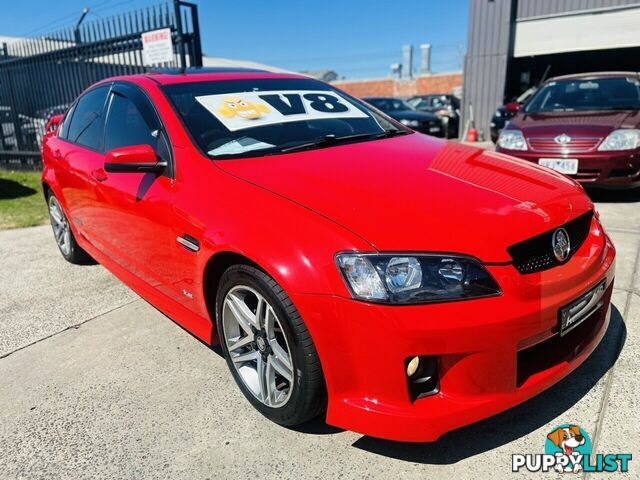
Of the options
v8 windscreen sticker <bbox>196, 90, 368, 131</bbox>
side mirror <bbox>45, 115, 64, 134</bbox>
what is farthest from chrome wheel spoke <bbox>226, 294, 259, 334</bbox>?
side mirror <bbox>45, 115, 64, 134</bbox>

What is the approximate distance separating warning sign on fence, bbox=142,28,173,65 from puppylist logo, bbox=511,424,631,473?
22.2 feet

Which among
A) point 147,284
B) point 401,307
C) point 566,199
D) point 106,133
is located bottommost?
point 147,284

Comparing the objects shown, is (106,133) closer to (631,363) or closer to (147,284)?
(147,284)

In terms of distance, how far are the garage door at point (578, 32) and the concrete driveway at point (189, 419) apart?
1094 centimetres

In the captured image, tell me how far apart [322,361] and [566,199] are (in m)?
1.30

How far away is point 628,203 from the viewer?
17.3 ft

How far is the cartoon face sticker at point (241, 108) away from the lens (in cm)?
268

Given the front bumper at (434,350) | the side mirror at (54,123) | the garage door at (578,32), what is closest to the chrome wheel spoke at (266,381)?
the front bumper at (434,350)

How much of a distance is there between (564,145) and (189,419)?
4600 millimetres

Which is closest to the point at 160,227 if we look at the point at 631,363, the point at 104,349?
the point at 104,349

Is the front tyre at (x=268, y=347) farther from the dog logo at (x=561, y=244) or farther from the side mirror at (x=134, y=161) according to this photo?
the dog logo at (x=561, y=244)

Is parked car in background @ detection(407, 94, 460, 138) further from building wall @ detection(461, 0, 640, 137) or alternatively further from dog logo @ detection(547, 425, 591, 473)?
dog logo @ detection(547, 425, 591, 473)

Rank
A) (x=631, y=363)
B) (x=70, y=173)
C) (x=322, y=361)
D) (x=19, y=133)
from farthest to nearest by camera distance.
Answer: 1. (x=19, y=133)
2. (x=70, y=173)
3. (x=631, y=363)
4. (x=322, y=361)

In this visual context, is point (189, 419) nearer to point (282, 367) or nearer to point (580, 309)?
point (282, 367)
